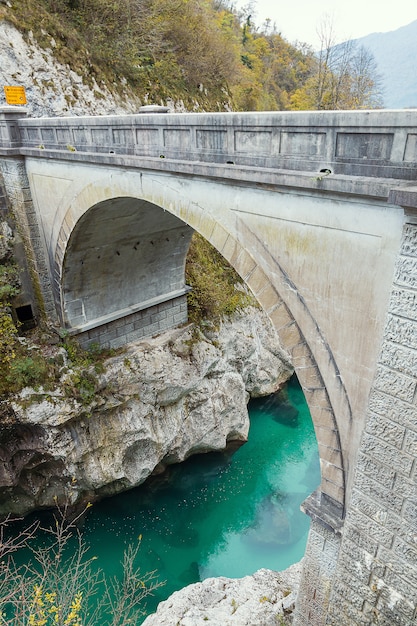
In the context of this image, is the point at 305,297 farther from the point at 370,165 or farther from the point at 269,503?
the point at 269,503

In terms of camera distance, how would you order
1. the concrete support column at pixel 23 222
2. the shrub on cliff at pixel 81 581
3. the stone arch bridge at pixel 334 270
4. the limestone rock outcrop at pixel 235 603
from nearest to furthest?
1. the stone arch bridge at pixel 334 270
2. the limestone rock outcrop at pixel 235 603
3. the shrub on cliff at pixel 81 581
4. the concrete support column at pixel 23 222

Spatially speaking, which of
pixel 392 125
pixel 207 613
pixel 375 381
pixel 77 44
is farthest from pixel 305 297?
pixel 77 44

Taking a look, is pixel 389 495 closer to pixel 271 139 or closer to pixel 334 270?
pixel 334 270

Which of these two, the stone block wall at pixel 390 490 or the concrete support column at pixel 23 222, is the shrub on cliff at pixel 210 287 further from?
the stone block wall at pixel 390 490


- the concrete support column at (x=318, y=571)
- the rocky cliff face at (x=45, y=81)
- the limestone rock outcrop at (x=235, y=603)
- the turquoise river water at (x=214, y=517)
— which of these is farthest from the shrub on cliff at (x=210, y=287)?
the concrete support column at (x=318, y=571)

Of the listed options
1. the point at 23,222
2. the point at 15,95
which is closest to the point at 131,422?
the point at 23,222
